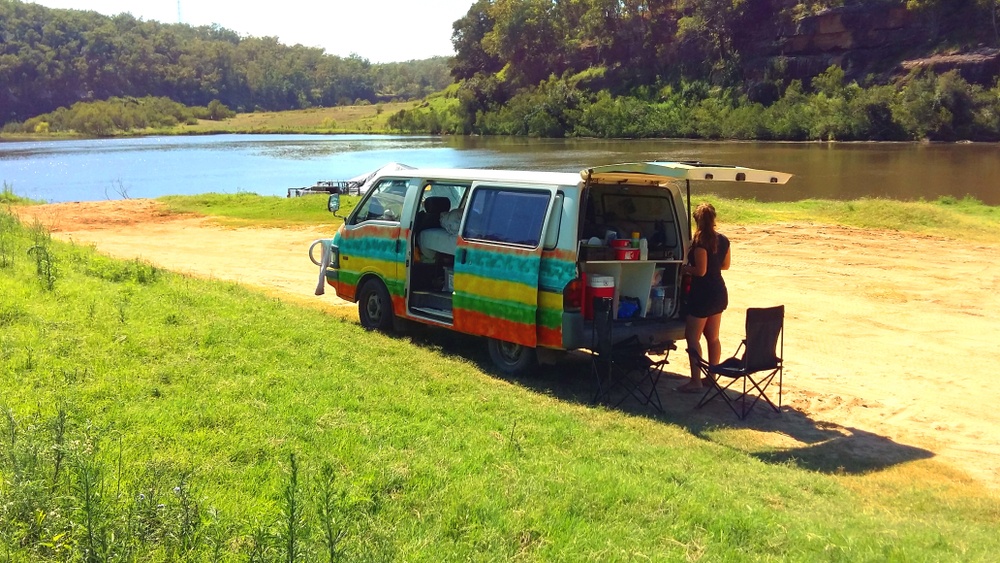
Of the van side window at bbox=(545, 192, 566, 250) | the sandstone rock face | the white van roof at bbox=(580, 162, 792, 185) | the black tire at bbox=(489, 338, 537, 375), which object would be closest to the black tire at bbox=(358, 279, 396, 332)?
the black tire at bbox=(489, 338, 537, 375)

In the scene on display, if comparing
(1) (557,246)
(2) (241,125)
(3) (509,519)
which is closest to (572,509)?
(3) (509,519)

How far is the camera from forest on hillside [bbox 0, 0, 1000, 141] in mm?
79188

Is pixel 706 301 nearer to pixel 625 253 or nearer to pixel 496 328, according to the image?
pixel 625 253

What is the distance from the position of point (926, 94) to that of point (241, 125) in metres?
113

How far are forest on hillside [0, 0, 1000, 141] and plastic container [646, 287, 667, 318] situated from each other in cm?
7363

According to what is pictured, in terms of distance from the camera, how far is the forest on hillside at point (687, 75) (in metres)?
79.2

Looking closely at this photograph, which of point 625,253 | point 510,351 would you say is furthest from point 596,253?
point 510,351

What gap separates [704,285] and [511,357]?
1.99 metres

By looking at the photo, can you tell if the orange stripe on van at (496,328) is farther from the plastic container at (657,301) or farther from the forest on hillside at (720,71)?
the forest on hillside at (720,71)

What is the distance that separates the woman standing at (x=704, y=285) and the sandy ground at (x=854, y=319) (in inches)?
19.1

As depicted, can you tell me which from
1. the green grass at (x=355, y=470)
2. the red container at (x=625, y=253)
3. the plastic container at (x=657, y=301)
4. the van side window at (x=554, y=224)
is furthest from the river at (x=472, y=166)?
the green grass at (x=355, y=470)

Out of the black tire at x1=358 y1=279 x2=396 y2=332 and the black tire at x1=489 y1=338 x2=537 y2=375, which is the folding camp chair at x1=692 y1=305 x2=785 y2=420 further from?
the black tire at x1=358 y1=279 x2=396 y2=332

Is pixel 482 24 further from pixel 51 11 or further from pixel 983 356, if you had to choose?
pixel 983 356

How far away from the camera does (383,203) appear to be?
10094 millimetres
